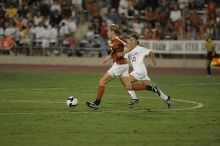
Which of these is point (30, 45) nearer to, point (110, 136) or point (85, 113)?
point (85, 113)

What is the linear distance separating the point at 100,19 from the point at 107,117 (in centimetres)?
2060

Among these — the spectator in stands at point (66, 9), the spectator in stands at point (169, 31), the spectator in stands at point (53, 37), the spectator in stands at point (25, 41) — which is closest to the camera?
the spectator in stands at point (169, 31)

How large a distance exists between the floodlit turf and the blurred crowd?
9399mm

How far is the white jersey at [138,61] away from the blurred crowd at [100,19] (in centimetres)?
1469

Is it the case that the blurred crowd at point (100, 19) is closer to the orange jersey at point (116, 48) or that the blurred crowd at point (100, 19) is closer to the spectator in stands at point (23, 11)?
the spectator in stands at point (23, 11)

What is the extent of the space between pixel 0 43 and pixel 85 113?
20388 mm

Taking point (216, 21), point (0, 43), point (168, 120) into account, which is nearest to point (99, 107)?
point (168, 120)

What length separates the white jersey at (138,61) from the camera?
665 inches

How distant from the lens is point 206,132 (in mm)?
12117

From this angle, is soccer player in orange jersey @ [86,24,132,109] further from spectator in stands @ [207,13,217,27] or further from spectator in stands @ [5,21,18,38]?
spectator in stands @ [5,21,18,38]

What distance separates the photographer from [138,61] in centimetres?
1722

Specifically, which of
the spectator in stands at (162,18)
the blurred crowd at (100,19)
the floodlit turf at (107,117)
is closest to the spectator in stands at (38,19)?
the blurred crowd at (100,19)

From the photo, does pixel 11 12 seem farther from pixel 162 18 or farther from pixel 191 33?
pixel 191 33

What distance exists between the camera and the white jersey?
665 inches
